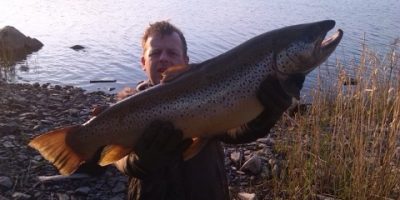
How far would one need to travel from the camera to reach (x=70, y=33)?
20.4m

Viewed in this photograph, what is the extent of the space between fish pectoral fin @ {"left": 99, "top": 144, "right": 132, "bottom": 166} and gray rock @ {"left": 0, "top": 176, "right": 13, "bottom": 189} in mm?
2648

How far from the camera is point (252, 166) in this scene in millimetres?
6176

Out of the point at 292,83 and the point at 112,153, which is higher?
the point at 292,83

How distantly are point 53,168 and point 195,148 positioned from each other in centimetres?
346

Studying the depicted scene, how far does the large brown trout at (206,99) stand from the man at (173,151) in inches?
3.5

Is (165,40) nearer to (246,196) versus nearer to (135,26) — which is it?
(246,196)

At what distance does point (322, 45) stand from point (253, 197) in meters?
2.58

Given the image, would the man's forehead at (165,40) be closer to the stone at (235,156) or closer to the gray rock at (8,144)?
the stone at (235,156)

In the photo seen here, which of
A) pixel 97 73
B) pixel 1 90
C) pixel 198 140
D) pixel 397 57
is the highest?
pixel 198 140

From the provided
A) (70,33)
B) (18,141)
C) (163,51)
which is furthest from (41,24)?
(163,51)

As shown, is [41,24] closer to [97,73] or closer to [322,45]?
[97,73]

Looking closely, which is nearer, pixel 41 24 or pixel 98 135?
pixel 98 135

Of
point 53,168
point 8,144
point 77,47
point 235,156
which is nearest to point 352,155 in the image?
point 235,156

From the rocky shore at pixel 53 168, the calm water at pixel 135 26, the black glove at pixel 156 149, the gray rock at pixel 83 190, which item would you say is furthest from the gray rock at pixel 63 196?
the calm water at pixel 135 26
